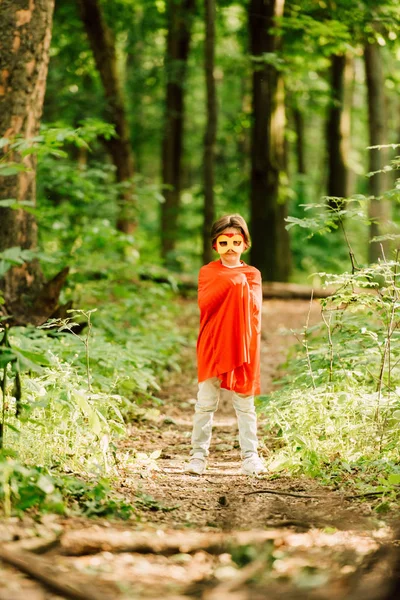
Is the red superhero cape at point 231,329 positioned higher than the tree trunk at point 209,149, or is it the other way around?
the tree trunk at point 209,149

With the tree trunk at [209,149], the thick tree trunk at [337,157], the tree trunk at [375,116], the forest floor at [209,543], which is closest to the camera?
the forest floor at [209,543]

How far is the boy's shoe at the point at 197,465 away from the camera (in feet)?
16.2

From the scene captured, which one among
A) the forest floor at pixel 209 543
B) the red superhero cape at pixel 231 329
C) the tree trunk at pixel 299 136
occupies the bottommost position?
the forest floor at pixel 209 543

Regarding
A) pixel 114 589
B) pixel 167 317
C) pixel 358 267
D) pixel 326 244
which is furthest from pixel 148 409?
pixel 326 244

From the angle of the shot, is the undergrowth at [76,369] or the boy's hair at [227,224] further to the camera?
the boy's hair at [227,224]

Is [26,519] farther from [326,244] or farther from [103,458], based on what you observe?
[326,244]

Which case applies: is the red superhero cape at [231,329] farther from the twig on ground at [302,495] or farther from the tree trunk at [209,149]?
the tree trunk at [209,149]

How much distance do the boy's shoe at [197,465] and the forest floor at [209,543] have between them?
7 centimetres

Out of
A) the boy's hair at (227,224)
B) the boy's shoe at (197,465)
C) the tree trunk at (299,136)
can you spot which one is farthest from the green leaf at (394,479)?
the tree trunk at (299,136)

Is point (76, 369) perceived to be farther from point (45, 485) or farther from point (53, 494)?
point (45, 485)

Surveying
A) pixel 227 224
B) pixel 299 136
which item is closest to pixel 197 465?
pixel 227 224

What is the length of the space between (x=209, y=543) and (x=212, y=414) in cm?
173

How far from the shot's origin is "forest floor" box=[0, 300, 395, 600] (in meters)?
2.70

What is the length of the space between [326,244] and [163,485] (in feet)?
60.1
